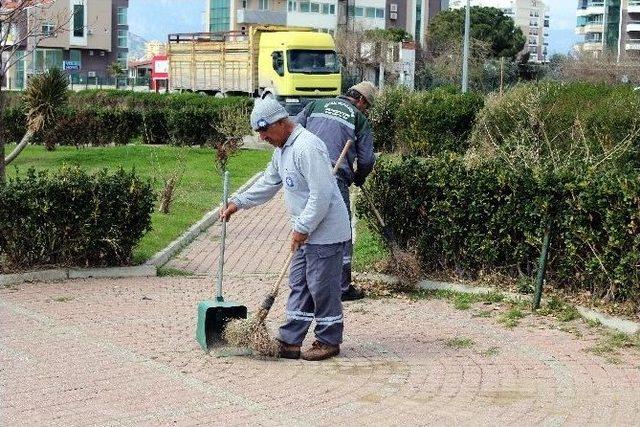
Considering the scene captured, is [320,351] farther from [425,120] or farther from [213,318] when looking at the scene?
[425,120]

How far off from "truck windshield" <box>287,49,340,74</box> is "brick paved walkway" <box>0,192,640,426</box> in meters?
30.0

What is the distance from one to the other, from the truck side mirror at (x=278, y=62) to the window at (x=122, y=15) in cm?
5866

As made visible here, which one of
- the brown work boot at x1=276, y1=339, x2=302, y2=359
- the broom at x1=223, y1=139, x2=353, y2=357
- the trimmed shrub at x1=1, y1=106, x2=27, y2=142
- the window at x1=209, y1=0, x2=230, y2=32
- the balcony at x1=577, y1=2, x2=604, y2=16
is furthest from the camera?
the balcony at x1=577, y1=2, x2=604, y2=16

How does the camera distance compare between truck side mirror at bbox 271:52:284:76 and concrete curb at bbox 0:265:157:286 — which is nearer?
concrete curb at bbox 0:265:157:286

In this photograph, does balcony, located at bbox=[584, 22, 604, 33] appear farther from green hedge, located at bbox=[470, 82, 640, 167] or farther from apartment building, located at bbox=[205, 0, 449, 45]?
green hedge, located at bbox=[470, 82, 640, 167]

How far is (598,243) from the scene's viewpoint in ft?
27.6

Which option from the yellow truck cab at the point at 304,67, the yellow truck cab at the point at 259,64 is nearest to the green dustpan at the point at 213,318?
the yellow truck cab at the point at 259,64

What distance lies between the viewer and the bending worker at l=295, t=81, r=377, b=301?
863 cm

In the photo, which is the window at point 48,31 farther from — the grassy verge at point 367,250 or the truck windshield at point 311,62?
the truck windshield at point 311,62

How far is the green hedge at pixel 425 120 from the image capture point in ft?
82.4

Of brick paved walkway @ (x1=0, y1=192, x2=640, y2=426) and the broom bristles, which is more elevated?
the broom bristles

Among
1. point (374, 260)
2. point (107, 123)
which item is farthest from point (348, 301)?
point (107, 123)

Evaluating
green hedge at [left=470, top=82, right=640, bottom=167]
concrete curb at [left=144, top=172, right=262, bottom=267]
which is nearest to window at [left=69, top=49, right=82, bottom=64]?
green hedge at [left=470, top=82, right=640, bottom=167]

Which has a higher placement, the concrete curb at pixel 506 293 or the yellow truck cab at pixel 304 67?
the yellow truck cab at pixel 304 67
